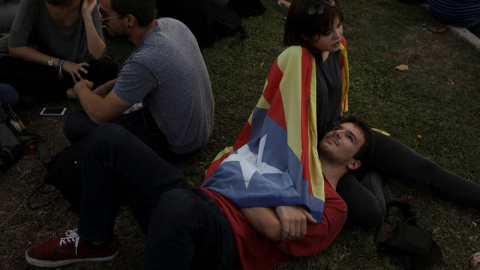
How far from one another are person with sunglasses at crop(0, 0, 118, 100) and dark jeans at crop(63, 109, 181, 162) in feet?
2.84

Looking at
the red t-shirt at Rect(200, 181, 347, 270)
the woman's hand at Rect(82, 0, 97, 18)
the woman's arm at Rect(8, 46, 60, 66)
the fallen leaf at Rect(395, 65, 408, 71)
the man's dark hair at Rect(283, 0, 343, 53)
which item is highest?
the man's dark hair at Rect(283, 0, 343, 53)

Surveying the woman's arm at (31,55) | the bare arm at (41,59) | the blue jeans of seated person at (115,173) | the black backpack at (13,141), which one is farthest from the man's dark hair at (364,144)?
the woman's arm at (31,55)

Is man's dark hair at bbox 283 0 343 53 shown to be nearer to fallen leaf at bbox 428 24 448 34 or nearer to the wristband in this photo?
the wristband

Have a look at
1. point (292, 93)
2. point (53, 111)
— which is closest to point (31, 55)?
point (53, 111)

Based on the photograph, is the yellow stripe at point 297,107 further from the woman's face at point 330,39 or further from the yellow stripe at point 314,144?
the woman's face at point 330,39

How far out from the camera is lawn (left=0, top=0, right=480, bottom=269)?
286 centimetres

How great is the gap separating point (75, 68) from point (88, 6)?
0.63 meters

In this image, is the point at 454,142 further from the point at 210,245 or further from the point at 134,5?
the point at 134,5

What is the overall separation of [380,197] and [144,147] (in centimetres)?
173

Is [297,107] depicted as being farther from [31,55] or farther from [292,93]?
[31,55]

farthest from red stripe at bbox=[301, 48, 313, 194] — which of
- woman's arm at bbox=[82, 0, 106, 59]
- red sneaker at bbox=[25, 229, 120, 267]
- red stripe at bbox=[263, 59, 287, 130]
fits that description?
woman's arm at bbox=[82, 0, 106, 59]

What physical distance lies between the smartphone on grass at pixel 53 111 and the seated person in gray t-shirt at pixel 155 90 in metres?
0.93

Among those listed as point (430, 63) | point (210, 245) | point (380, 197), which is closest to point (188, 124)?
point (210, 245)

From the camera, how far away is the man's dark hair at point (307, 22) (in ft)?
8.43
